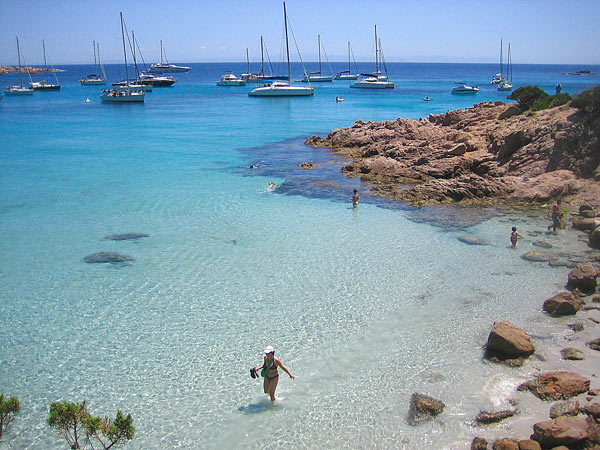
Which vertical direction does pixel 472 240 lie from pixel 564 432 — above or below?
above

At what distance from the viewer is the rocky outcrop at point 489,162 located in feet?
83.0

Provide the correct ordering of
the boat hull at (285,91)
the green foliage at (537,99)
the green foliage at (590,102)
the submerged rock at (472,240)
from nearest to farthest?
the submerged rock at (472,240)
the green foliage at (590,102)
the green foliage at (537,99)
the boat hull at (285,91)

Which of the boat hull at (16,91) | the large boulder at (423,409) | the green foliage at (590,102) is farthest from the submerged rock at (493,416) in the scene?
the boat hull at (16,91)

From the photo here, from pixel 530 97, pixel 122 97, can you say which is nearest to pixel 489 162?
pixel 530 97

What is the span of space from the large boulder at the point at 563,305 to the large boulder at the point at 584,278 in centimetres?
135

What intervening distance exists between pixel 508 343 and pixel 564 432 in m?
3.52

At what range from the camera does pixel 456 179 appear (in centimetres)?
2622

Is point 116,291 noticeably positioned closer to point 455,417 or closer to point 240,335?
point 240,335

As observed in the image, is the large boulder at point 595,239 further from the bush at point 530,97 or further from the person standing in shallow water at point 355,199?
the bush at point 530,97

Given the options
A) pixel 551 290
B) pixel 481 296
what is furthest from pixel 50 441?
pixel 551 290

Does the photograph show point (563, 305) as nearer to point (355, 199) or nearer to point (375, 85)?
point (355, 199)

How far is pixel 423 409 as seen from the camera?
10086 millimetres

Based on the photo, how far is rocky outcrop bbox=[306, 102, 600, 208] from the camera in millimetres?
25297

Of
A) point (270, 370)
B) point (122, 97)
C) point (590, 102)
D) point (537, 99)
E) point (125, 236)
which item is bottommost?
point (270, 370)
